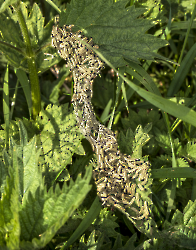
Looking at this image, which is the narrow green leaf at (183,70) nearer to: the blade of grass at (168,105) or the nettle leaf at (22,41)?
the blade of grass at (168,105)

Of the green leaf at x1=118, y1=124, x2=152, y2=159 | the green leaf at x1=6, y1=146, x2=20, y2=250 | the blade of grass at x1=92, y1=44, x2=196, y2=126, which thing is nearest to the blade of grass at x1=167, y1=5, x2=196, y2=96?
the green leaf at x1=118, y1=124, x2=152, y2=159

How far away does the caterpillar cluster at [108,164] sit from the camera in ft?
3.35

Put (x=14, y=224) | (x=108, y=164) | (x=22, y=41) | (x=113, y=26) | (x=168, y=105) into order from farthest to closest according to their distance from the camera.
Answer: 1. (x=22, y=41)
2. (x=113, y=26)
3. (x=108, y=164)
4. (x=168, y=105)
5. (x=14, y=224)

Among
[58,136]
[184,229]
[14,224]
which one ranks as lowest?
[184,229]

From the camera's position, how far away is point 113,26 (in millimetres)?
1145

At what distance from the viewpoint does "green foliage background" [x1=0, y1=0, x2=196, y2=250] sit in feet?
2.58

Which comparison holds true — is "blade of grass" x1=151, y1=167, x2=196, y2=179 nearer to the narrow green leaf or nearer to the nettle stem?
the narrow green leaf

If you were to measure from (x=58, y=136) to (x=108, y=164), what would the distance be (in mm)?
338

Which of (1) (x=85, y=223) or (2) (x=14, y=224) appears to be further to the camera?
(1) (x=85, y=223)

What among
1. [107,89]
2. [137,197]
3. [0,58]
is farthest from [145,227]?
[0,58]

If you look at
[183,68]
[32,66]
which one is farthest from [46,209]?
[183,68]

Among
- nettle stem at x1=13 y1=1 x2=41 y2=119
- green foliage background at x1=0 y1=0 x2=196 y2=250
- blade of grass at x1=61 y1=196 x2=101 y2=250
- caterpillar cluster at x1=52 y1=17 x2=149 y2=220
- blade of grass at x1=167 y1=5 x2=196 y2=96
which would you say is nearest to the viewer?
green foliage background at x1=0 y1=0 x2=196 y2=250

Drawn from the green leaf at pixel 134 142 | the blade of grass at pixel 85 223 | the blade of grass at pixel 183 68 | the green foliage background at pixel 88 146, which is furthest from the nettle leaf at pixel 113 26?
the blade of grass at pixel 85 223

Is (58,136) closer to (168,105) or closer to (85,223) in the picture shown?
(85,223)
